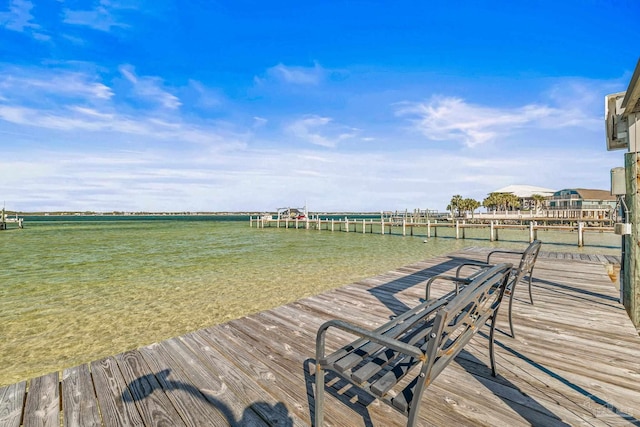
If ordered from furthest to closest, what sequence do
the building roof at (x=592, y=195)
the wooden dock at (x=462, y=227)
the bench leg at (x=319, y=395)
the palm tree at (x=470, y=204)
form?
the palm tree at (x=470, y=204) < the building roof at (x=592, y=195) < the wooden dock at (x=462, y=227) < the bench leg at (x=319, y=395)

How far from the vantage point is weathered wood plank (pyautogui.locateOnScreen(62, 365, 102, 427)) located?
1.92 meters

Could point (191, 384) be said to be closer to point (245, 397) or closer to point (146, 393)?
point (146, 393)

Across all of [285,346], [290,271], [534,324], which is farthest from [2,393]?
[290,271]

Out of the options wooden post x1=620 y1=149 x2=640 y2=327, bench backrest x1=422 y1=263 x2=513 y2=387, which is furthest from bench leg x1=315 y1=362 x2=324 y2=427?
wooden post x1=620 y1=149 x2=640 y2=327

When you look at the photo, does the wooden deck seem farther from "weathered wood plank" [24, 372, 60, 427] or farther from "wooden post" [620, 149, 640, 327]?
"wooden post" [620, 149, 640, 327]

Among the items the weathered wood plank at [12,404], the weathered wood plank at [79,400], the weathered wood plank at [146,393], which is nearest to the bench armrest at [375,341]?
the weathered wood plank at [146,393]

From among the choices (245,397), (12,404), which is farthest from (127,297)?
(245,397)

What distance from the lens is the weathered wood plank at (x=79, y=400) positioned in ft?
6.30

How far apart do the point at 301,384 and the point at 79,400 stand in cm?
164

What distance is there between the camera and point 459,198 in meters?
57.6

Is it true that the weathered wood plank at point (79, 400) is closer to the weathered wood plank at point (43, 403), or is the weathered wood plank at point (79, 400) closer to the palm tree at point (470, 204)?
the weathered wood plank at point (43, 403)

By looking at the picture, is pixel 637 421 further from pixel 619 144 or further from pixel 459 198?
pixel 459 198

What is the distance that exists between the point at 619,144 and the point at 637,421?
157 inches

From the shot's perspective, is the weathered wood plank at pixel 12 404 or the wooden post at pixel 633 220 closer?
the weathered wood plank at pixel 12 404
